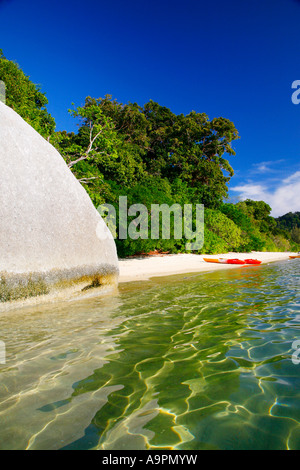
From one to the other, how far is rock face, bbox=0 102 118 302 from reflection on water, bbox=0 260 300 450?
40.3 inches

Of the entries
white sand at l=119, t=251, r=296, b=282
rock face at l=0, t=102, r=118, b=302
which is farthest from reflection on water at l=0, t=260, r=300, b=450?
white sand at l=119, t=251, r=296, b=282

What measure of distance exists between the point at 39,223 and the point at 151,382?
4463 millimetres

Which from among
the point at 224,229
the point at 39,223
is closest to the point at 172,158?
the point at 224,229

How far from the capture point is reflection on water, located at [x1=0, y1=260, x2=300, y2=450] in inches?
74.0

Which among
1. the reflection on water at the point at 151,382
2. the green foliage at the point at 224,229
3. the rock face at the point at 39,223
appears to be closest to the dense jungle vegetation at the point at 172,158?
the green foliage at the point at 224,229

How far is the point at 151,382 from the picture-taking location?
261 centimetres

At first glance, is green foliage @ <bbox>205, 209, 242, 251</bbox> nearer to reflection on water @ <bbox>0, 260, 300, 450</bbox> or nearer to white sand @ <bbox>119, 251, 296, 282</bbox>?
white sand @ <bbox>119, 251, 296, 282</bbox>

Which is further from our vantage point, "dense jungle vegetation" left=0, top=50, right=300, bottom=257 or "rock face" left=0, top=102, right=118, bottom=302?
"dense jungle vegetation" left=0, top=50, right=300, bottom=257

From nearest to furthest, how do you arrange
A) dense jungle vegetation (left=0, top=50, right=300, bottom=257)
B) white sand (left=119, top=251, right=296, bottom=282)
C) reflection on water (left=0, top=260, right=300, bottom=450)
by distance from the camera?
1. reflection on water (left=0, top=260, right=300, bottom=450)
2. white sand (left=119, top=251, right=296, bottom=282)
3. dense jungle vegetation (left=0, top=50, right=300, bottom=257)

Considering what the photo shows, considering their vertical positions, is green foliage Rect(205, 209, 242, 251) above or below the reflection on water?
above

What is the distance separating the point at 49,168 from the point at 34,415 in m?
5.67

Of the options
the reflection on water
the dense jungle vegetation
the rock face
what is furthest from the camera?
the dense jungle vegetation

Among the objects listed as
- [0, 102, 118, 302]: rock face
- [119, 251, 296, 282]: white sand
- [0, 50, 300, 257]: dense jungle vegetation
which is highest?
[0, 50, 300, 257]: dense jungle vegetation
